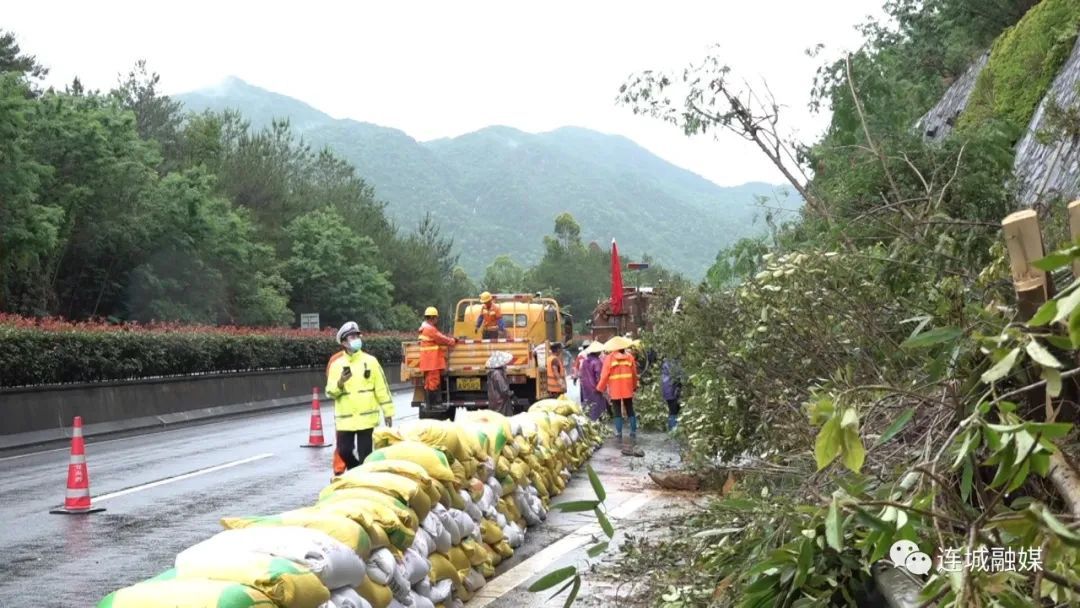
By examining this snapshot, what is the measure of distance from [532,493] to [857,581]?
6.06 m

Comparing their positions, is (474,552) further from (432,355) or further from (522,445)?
(432,355)

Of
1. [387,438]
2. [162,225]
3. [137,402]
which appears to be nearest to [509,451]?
[387,438]

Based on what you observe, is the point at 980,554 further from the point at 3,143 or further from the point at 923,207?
the point at 3,143

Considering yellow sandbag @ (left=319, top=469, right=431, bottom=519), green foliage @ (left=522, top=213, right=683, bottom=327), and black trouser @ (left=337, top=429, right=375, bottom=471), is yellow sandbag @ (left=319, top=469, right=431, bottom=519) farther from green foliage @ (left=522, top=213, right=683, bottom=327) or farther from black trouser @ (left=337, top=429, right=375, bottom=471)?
green foliage @ (left=522, top=213, right=683, bottom=327)

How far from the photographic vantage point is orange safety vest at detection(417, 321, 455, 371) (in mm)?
19594

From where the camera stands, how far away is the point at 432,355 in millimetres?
19812

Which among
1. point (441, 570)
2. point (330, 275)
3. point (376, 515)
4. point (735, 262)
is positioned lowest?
point (441, 570)

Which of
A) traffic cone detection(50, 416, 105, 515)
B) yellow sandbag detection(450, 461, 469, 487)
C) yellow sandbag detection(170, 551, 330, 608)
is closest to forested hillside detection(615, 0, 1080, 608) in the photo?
yellow sandbag detection(450, 461, 469, 487)

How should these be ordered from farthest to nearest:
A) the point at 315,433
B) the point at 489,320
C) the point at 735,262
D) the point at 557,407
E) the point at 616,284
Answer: the point at 616,284 < the point at 489,320 < the point at 315,433 < the point at 557,407 < the point at 735,262

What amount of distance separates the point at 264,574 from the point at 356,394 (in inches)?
265

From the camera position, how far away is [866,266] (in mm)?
6070

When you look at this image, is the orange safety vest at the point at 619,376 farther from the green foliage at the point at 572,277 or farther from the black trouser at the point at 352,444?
the green foliage at the point at 572,277

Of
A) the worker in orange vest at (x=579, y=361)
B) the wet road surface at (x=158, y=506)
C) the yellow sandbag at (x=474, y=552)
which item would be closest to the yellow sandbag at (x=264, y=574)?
the wet road surface at (x=158, y=506)

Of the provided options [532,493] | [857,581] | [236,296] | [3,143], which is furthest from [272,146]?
[857,581]
